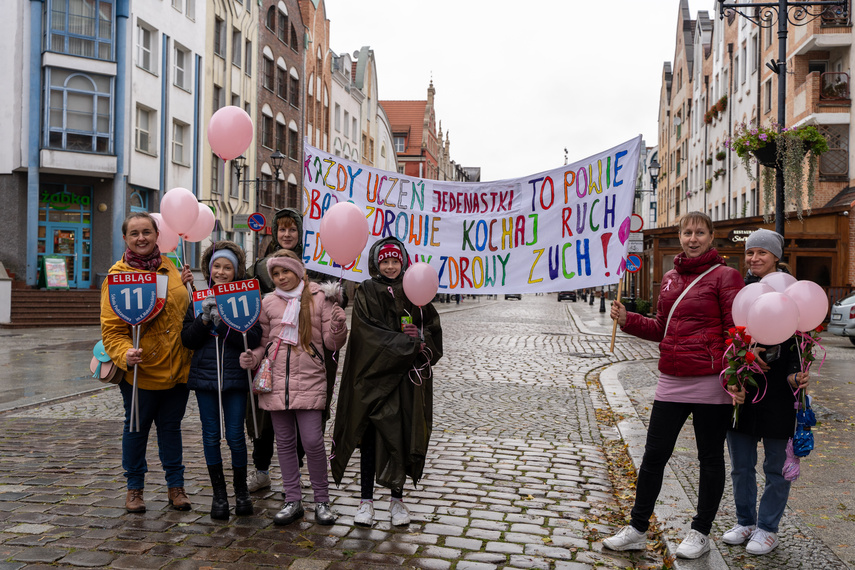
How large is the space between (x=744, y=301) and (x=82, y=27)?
89.9 feet

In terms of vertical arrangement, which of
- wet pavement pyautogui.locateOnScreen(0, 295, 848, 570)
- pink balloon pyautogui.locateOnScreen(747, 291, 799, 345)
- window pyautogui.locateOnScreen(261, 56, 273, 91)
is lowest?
wet pavement pyautogui.locateOnScreen(0, 295, 848, 570)

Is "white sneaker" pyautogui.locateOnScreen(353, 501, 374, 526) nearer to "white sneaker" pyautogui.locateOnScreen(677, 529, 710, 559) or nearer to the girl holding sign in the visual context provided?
the girl holding sign

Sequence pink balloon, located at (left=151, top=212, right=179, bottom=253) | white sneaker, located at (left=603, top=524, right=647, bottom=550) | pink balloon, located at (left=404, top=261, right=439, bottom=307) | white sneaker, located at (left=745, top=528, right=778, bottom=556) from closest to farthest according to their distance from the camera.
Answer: white sneaker, located at (left=745, top=528, right=778, bottom=556), white sneaker, located at (left=603, top=524, right=647, bottom=550), pink balloon, located at (left=404, top=261, right=439, bottom=307), pink balloon, located at (left=151, top=212, right=179, bottom=253)

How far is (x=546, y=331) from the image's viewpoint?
23.9 metres

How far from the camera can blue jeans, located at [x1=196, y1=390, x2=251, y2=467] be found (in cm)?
485

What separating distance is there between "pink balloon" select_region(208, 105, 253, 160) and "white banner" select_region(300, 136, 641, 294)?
1.89 ft

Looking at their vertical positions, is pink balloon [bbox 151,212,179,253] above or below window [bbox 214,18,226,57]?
below

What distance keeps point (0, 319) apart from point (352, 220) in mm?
21462

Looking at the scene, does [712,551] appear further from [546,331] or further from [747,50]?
[747,50]

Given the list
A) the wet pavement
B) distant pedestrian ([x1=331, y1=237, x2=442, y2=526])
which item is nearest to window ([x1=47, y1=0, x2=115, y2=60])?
the wet pavement

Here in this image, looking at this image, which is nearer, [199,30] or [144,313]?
[144,313]

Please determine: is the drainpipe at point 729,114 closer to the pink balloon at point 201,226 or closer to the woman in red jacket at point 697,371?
the pink balloon at point 201,226

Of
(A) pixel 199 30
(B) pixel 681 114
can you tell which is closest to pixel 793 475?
(A) pixel 199 30

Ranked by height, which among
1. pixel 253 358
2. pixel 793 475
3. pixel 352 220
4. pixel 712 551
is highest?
pixel 352 220
